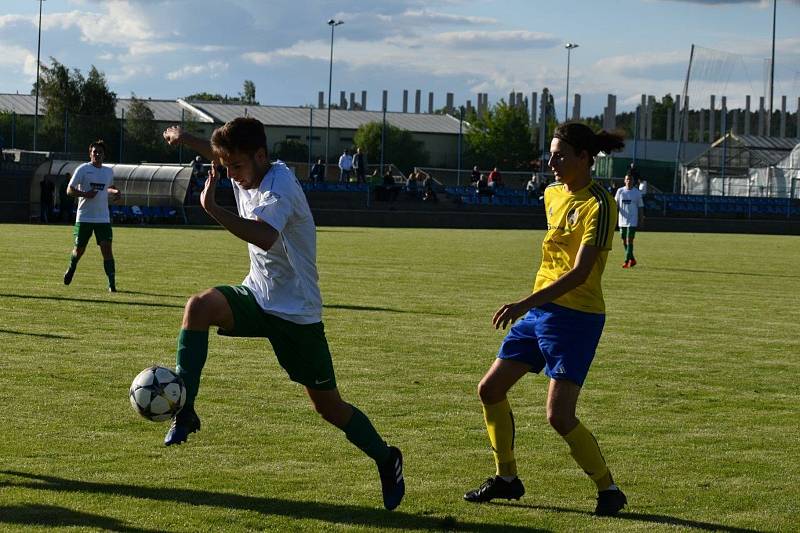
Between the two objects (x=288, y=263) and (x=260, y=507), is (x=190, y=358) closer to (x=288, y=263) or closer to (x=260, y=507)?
(x=288, y=263)

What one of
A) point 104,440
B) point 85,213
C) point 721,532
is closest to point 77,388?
point 104,440

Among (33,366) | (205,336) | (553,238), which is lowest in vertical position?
(33,366)

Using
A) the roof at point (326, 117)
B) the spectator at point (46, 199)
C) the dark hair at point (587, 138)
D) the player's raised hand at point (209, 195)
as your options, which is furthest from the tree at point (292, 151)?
the player's raised hand at point (209, 195)

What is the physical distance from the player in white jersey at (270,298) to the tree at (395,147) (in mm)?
67352

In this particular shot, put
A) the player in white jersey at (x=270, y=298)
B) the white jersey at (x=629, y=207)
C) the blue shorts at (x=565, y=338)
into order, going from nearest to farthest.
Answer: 1. the player in white jersey at (x=270, y=298)
2. the blue shorts at (x=565, y=338)
3. the white jersey at (x=629, y=207)

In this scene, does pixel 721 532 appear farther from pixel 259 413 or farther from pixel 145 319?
pixel 145 319

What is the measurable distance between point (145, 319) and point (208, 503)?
829cm

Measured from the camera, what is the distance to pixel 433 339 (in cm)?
1326

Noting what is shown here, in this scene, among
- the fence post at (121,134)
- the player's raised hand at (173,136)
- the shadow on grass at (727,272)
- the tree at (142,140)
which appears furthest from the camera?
the tree at (142,140)

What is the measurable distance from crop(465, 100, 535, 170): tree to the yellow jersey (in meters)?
81.2

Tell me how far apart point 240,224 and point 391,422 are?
3.19 metres

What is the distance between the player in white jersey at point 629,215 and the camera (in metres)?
26.7

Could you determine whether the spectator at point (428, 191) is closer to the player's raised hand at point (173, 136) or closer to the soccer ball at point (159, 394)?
the player's raised hand at point (173, 136)

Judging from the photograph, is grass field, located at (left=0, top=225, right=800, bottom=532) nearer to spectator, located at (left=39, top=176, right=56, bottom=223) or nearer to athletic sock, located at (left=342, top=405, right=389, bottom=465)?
athletic sock, located at (left=342, top=405, right=389, bottom=465)
